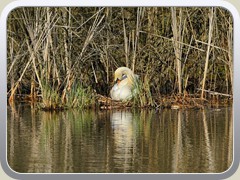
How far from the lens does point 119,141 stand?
22.5 feet

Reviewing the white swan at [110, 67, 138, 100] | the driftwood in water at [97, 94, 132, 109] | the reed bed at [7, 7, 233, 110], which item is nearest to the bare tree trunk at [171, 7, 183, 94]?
the reed bed at [7, 7, 233, 110]

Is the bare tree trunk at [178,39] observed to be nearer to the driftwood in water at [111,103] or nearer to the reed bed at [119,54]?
the reed bed at [119,54]

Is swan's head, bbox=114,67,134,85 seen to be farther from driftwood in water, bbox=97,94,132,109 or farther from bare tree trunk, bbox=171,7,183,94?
bare tree trunk, bbox=171,7,183,94

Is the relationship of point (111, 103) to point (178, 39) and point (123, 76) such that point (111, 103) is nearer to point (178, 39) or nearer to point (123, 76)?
point (123, 76)

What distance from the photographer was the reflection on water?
19.8ft

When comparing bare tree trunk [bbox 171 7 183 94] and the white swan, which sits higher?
bare tree trunk [bbox 171 7 183 94]

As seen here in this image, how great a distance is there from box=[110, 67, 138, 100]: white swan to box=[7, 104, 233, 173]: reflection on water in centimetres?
47

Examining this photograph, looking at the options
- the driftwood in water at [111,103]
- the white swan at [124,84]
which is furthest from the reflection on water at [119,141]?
the white swan at [124,84]

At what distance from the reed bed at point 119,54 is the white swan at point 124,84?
8 centimetres

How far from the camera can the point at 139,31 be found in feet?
29.8

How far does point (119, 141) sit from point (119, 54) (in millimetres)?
2486

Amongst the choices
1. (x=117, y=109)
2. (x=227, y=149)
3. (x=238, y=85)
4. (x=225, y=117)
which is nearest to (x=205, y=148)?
(x=227, y=149)

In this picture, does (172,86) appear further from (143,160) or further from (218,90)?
(143,160)

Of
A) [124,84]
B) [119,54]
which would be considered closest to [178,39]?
[119,54]
